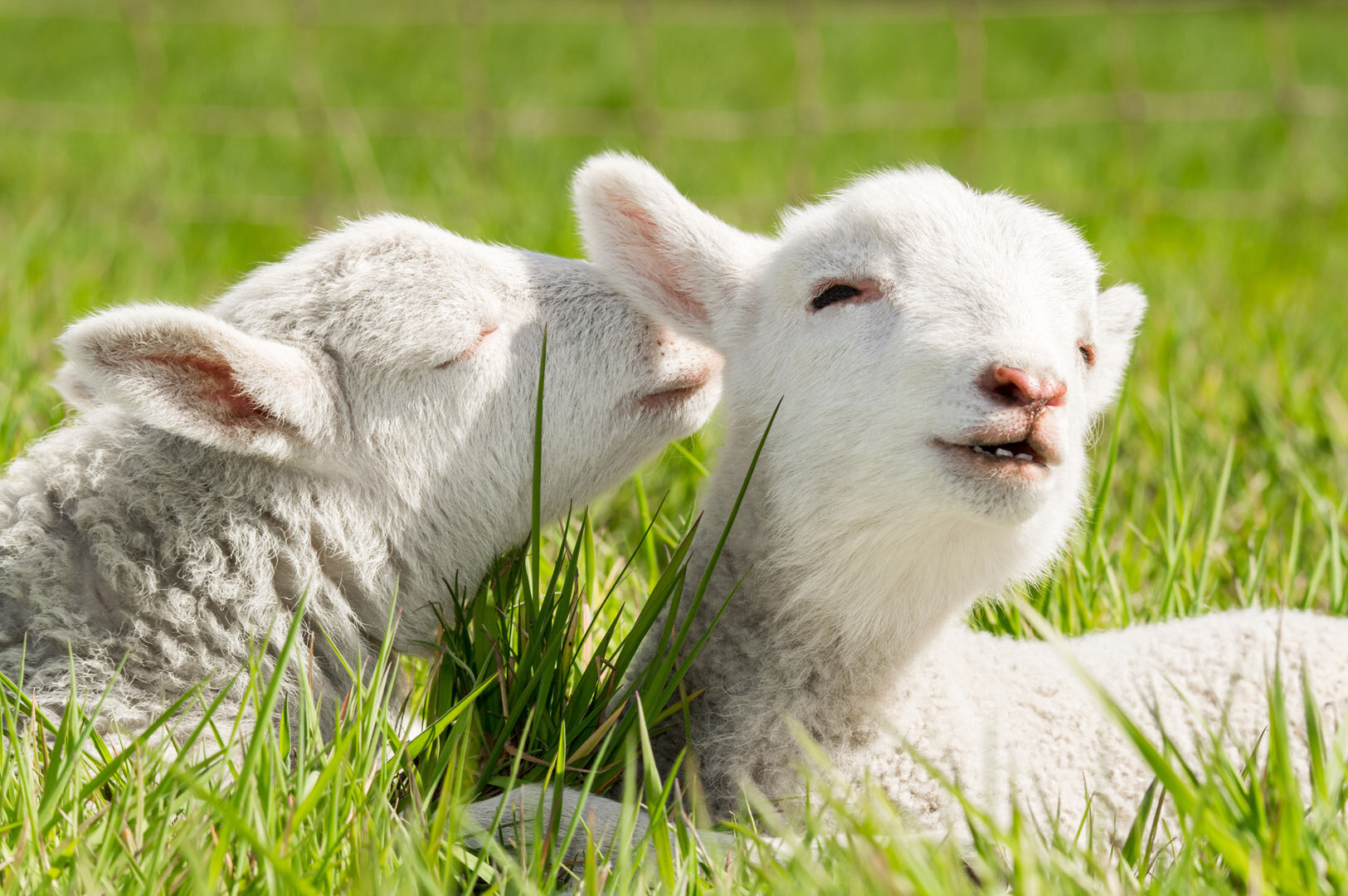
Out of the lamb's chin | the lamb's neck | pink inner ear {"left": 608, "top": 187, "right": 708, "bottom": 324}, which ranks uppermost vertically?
pink inner ear {"left": 608, "top": 187, "right": 708, "bottom": 324}

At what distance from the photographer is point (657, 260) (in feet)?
9.42

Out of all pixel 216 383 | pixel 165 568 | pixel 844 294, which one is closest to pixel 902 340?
pixel 844 294

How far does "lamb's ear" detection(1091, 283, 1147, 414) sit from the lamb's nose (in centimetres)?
59

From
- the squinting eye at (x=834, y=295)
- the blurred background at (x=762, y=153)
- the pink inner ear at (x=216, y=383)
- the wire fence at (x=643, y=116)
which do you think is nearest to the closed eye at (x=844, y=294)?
the squinting eye at (x=834, y=295)

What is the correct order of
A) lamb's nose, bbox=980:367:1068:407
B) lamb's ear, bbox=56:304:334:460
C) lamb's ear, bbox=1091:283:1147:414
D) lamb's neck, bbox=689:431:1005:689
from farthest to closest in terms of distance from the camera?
lamb's ear, bbox=1091:283:1147:414 → lamb's neck, bbox=689:431:1005:689 → lamb's ear, bbox=56:304:334:460 → lamb's nose, bbox=980:367:1068:407

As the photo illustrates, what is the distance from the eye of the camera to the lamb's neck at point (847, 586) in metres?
2.42

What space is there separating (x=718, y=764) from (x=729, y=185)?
21.4 ft

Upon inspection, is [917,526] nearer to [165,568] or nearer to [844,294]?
[844,294]

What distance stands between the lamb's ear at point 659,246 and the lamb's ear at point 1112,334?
0.75m

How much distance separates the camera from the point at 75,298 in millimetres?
5176

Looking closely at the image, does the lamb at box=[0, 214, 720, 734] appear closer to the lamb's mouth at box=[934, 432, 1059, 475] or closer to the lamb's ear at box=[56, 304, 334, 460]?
the lamb's ear at box=[56, 304, 334, 460]

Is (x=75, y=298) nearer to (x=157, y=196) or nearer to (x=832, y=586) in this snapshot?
(x=157, y=196)

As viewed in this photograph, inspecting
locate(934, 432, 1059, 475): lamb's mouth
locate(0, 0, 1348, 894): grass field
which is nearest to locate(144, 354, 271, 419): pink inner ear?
locate(0, 0, 1348, 894): grass field

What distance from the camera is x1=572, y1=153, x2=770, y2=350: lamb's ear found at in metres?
2.81
